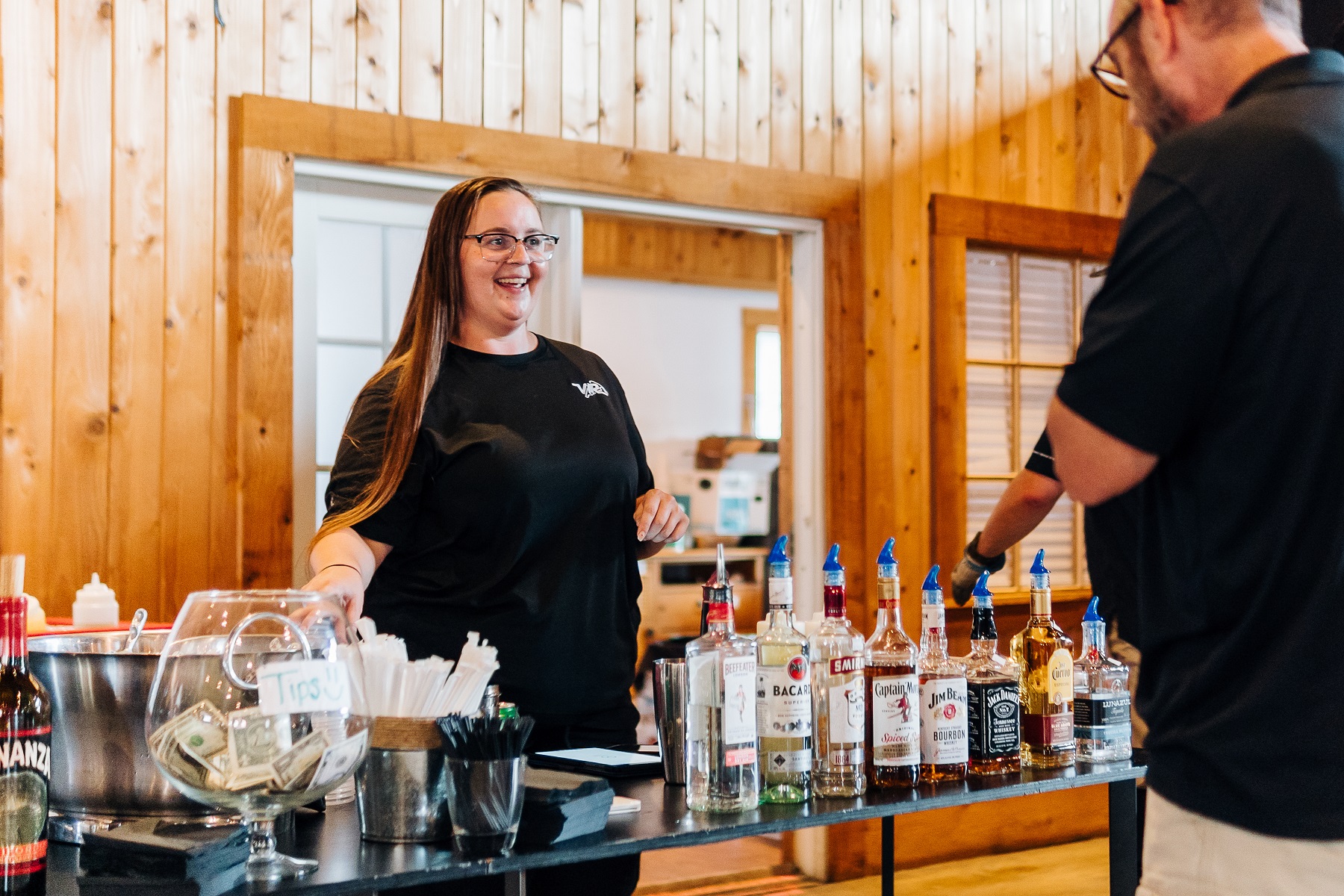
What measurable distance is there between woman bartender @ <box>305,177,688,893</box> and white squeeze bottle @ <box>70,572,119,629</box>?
80 cm

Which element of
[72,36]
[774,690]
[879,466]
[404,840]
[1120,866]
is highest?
[72,36]

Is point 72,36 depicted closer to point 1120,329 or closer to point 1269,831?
point 1120,329

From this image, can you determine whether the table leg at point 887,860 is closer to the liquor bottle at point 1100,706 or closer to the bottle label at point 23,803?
the liquor bottle at point 1100,706

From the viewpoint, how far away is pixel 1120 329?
1.06 m

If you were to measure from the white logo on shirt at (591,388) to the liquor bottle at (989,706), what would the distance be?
78cm

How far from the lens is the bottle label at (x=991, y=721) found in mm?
1737

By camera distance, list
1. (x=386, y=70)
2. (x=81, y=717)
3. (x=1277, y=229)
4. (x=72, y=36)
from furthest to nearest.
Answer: (x=386, y=70)
(x=72, y=36)
(x=81, y=717)
(x=1277, y=229)

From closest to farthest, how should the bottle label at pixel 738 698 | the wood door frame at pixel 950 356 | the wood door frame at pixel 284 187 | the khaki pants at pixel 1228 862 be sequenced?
1. the khaki pants at pixel 1228 862
2. the bottle label at pixel 738 698
3. the wood door frame at pixel 284 187
4. the wood door frame at pixel 950 356

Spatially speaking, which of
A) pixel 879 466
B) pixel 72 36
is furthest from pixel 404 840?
pixel 879 466

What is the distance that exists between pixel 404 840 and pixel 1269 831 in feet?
2.74

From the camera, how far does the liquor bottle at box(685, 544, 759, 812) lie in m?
1.43

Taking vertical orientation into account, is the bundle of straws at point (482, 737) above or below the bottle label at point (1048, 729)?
above

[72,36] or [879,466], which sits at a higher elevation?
[72,36]

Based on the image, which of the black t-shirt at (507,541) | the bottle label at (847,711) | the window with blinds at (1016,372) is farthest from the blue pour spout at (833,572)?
the window with blinds at (1016,372)
